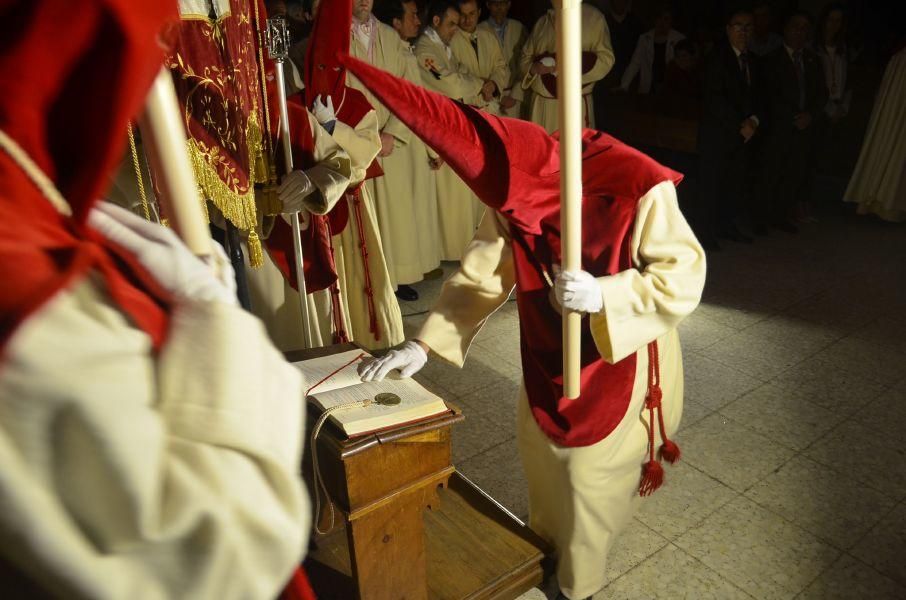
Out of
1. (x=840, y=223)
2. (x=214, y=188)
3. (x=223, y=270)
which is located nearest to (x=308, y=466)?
(x=214, y=188)

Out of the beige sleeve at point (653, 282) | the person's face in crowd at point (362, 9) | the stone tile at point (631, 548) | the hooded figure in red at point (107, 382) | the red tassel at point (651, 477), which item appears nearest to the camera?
the hooded figure in red at point (107, 382)

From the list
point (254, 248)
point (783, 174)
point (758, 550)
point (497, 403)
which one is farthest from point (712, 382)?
point (783, 174)

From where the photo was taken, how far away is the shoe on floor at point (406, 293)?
16.0ft

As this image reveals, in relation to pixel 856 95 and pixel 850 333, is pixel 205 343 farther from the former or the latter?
pixel 856 95

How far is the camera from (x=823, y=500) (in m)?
2.62

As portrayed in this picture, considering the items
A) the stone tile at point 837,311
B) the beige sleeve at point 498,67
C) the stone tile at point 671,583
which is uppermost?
the beige sleeve at point 498,67

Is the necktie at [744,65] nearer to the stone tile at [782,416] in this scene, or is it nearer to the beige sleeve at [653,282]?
the stone tile at [782,416]

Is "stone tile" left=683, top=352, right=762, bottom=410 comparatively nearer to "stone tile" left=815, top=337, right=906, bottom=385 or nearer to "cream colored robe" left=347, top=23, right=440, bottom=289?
A: "stone tile" left=815, top=337, right=906, bottom=385

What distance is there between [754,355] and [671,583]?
1946 millimetres

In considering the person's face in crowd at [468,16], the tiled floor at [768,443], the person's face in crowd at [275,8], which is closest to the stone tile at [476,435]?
the tiled floor at [768,443]

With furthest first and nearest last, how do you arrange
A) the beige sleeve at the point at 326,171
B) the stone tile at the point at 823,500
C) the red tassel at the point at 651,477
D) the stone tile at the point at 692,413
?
the stone tile at the point at 692,413
the beige sleeve at the point at 326,171
the stone tile at the point at 823,500
the red tassel at the point at 651,477

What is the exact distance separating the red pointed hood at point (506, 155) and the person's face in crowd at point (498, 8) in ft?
14.5

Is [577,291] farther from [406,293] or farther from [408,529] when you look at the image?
[406,293]

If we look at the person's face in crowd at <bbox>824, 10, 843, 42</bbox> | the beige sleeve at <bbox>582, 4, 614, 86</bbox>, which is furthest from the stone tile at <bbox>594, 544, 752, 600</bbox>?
the person's face in crowd at <bbox>824, 10, 843, 42</bbox>
